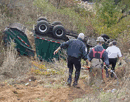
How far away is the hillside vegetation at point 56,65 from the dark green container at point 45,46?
0.44m

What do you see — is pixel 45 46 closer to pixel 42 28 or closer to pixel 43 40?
pixel 43 40

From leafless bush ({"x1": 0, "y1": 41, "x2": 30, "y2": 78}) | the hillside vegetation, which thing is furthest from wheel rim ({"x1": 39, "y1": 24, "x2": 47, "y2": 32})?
leafless bush ({"x1": 0, "y1": 41, "x2": 30, "y2": 78})

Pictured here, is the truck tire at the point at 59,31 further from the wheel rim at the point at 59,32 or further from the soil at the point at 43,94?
the soil at the point at 43,94

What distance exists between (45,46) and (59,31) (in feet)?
3.87

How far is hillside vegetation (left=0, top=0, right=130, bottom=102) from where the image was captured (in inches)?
198

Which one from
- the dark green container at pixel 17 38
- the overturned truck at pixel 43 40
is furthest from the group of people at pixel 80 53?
the dark green container at pixel 17 38

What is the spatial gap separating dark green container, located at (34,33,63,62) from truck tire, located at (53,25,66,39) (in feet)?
1.01

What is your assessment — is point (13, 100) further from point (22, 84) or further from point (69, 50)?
point (69, 50)

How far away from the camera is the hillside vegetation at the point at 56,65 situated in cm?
502

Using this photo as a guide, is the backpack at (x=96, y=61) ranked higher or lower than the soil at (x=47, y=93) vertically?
higher

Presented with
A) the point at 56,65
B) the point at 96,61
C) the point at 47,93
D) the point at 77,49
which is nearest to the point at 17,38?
the point at 56,65

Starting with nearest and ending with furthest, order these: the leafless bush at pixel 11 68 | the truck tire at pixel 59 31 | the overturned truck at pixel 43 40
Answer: the leafless bush at pixel 11 68 < the overturned truck at pixel 43 40 < the truck tire at pixel 59 31

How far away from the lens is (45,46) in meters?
10.2

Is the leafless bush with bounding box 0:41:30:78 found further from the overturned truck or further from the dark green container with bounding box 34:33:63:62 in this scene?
the dark green container with bounding box 34:33:63:62
